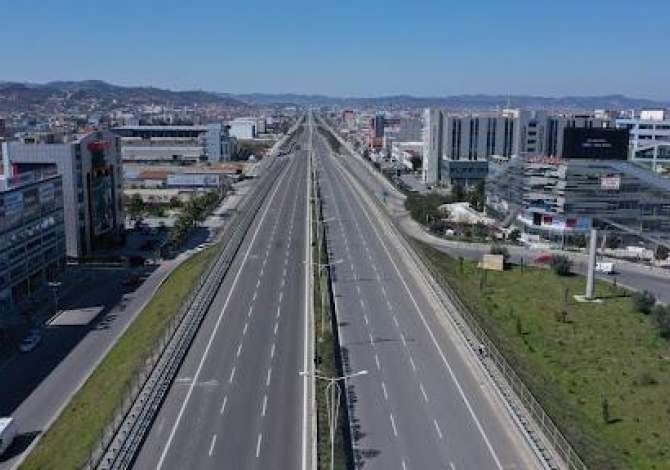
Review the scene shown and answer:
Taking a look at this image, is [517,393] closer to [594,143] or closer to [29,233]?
[29,233]

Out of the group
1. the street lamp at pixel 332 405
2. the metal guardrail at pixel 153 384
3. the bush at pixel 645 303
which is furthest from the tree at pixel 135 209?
the street lamp at pixel 332 405

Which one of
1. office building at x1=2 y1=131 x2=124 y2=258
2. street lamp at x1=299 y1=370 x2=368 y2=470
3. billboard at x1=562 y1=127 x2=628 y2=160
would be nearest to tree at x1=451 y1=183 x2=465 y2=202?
billboard at x1=562 y1=127 x2=628 y2=160

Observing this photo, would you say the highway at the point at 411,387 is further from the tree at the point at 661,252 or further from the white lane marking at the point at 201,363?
the tree at the point at 661,252

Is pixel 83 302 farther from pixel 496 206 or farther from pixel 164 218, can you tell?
pixel 496 206

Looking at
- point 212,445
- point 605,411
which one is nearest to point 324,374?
point 212,445

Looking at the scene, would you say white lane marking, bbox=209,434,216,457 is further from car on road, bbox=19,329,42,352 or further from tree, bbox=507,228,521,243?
tree, bbox=507,228,521,243

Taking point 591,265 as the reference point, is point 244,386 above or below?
below
